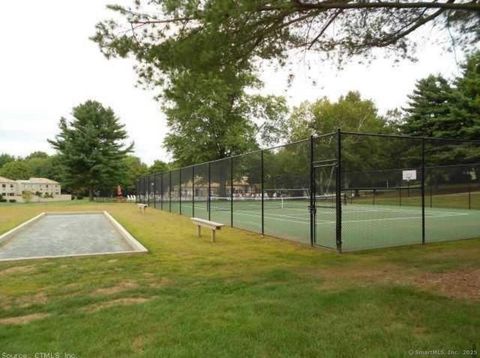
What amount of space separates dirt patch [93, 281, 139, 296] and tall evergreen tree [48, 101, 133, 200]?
42223 millimetres

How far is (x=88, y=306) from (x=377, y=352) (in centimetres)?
322

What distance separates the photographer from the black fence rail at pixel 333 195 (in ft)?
35.1

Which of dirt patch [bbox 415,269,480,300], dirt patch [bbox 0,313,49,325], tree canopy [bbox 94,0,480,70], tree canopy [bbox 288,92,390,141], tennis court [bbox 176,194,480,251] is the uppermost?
tree canopy [bbox 288,92,390,141]

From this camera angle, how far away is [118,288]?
6105 millimetres

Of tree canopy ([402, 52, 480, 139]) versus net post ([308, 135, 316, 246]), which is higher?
tree canopy ([402, 52, 480, 139])

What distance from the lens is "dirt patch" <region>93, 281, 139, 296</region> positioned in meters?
5.83

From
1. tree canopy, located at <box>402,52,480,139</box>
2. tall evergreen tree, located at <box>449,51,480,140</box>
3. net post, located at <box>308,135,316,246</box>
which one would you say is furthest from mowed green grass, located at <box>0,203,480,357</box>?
tree canopy, located at <box>402,52,480,139</box>

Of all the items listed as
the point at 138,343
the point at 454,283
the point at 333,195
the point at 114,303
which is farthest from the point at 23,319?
the point at 333,195

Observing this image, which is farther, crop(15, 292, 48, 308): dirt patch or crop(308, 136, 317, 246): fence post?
crop(308, 136, 317, 246): fence post

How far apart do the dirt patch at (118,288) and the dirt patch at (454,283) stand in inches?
153

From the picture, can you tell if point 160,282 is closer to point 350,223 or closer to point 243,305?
point 243,305

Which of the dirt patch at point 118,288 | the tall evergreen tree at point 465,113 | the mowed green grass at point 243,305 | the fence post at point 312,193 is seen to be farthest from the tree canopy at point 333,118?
the dirt patch at point 118,288

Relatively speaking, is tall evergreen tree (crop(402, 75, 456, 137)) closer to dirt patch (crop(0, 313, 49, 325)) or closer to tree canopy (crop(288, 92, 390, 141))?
tree canopy (crop(288, 92, 390, 141))

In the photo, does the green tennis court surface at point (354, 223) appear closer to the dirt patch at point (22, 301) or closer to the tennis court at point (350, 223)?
the tennis court at point (350, 223)
